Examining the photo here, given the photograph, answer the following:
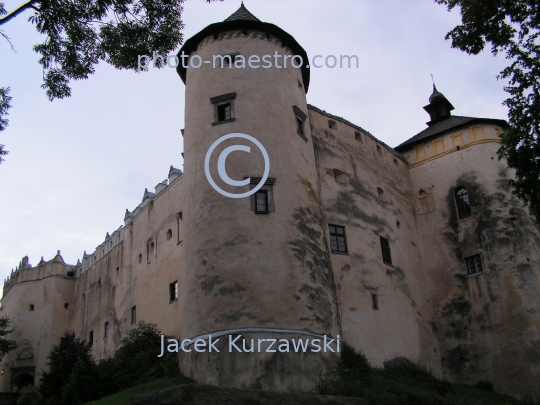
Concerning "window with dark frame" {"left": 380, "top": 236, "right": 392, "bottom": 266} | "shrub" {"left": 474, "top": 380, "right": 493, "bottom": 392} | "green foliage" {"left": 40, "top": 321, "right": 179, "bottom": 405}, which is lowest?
"shrub" {"left": 474, "top": 380, "right": 493, "bottom": 392}

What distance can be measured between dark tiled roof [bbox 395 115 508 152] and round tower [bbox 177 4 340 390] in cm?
995

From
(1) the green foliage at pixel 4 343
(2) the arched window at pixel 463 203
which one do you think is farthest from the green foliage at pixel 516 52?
(1) the green foliage at pixel 4 343

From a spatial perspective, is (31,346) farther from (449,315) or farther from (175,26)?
(175,26)

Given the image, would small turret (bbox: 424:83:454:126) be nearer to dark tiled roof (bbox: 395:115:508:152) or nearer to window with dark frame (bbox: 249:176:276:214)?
dark tiled roof (bbox: 395:115:508:152)

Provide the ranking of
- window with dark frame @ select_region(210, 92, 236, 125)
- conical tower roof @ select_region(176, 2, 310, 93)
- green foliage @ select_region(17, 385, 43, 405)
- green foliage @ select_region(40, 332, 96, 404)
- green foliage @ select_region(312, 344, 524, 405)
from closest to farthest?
1. green foliage @ select_region(312, 344, 524, 405)
2. green foliage @ select_region(40, 332, 96, 404)
3. window with dark frame @ select_region(210, 92, 236, 125)
4. conical tower roof @ select_region(176, 2, 310, 93)
5. green foliage @ select_region(17, 385, 43, 405)

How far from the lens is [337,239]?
2717 centimetres

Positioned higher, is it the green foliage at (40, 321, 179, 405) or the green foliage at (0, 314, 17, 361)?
the green foliage at (0, 314, 17, 361)

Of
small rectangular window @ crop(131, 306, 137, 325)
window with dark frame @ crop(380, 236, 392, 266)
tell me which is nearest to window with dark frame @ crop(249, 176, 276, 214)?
window with dark frame @ crop(380, 236, 392, 266)

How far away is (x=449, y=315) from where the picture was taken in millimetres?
29859

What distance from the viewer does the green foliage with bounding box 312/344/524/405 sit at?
58.9 feet

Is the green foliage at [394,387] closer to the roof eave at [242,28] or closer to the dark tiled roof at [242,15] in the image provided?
the roof eave at [242,28]

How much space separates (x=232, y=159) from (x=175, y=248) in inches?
350

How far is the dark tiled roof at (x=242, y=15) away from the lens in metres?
27.5

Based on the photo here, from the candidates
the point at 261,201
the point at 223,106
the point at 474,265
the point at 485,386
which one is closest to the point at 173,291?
the point at 261,201
